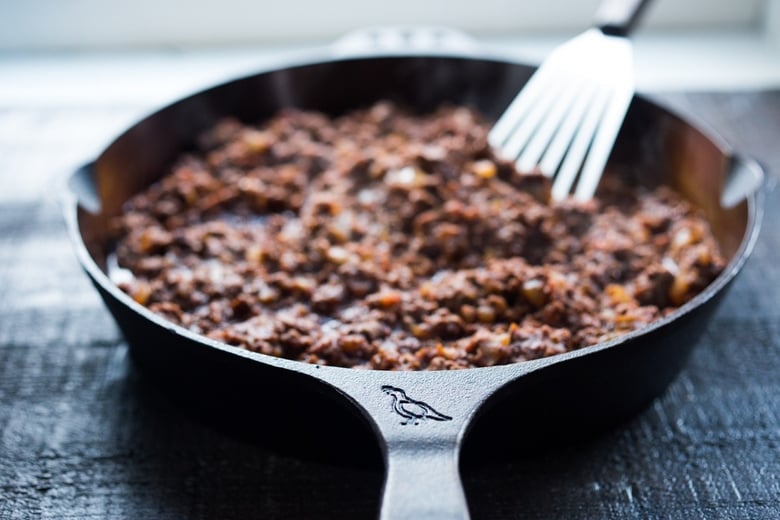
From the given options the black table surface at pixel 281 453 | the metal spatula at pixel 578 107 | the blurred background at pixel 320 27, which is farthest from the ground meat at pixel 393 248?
the blurred background at pixel 320 27

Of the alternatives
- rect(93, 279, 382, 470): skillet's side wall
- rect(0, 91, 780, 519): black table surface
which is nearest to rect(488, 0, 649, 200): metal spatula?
rect(0, 91, 780, 519): black table surface

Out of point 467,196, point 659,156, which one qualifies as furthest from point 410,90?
point 659,156

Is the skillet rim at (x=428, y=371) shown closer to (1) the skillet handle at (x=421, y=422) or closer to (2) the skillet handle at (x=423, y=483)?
(1) the skillet handle at (x=421, y=422)

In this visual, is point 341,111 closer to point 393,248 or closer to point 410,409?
point 393,248

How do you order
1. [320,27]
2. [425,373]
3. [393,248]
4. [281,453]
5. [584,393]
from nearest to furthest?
[425,373], [584,393], [281,453], [393,248], [320,27]

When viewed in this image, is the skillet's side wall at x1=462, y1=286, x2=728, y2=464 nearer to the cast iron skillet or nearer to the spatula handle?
the cast iron skillet

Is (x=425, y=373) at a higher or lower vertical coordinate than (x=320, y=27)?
higher

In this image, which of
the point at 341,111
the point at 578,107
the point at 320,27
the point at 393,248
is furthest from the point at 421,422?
the point at 320,27
